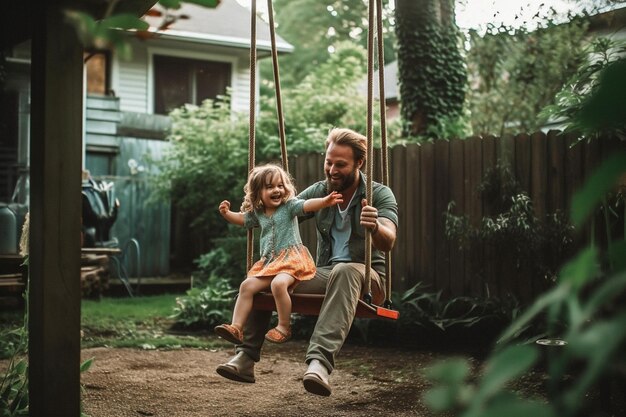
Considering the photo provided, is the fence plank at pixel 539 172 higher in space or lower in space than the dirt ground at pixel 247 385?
higher

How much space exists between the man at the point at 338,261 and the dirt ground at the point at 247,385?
1.91 feet

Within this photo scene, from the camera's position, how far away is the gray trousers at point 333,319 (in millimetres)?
3746

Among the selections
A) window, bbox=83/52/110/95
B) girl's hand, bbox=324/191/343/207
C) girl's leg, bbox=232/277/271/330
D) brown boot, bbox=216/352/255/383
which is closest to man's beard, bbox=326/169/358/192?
girl's hand, bbox=324/191/343/207

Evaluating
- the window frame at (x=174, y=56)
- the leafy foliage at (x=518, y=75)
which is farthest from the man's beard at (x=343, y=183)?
the window frame at (x=174, y=56)

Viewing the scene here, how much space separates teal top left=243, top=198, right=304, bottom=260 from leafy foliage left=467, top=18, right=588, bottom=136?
9551 mm

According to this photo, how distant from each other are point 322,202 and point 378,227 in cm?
32

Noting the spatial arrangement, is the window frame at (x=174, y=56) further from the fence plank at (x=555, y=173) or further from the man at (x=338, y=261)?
the man at (x=338, y=261)

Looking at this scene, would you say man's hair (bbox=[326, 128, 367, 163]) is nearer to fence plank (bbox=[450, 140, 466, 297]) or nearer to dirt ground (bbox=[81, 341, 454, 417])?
dirt ground (bbox=[81, 341, 454, 417])

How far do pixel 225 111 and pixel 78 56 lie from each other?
9263 mm

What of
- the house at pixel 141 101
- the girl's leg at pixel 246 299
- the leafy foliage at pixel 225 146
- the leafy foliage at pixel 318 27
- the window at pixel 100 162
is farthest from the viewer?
the leafy foliage at pixel 318 27

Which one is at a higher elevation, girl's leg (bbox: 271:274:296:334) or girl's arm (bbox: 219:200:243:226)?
girl's arm (bbox: 219:200:243:226)

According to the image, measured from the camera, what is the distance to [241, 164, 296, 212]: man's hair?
4367mm

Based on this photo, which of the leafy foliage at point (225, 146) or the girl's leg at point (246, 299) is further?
the leafy foliage at point (225, 146)

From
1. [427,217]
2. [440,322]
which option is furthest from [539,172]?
[440,322]
